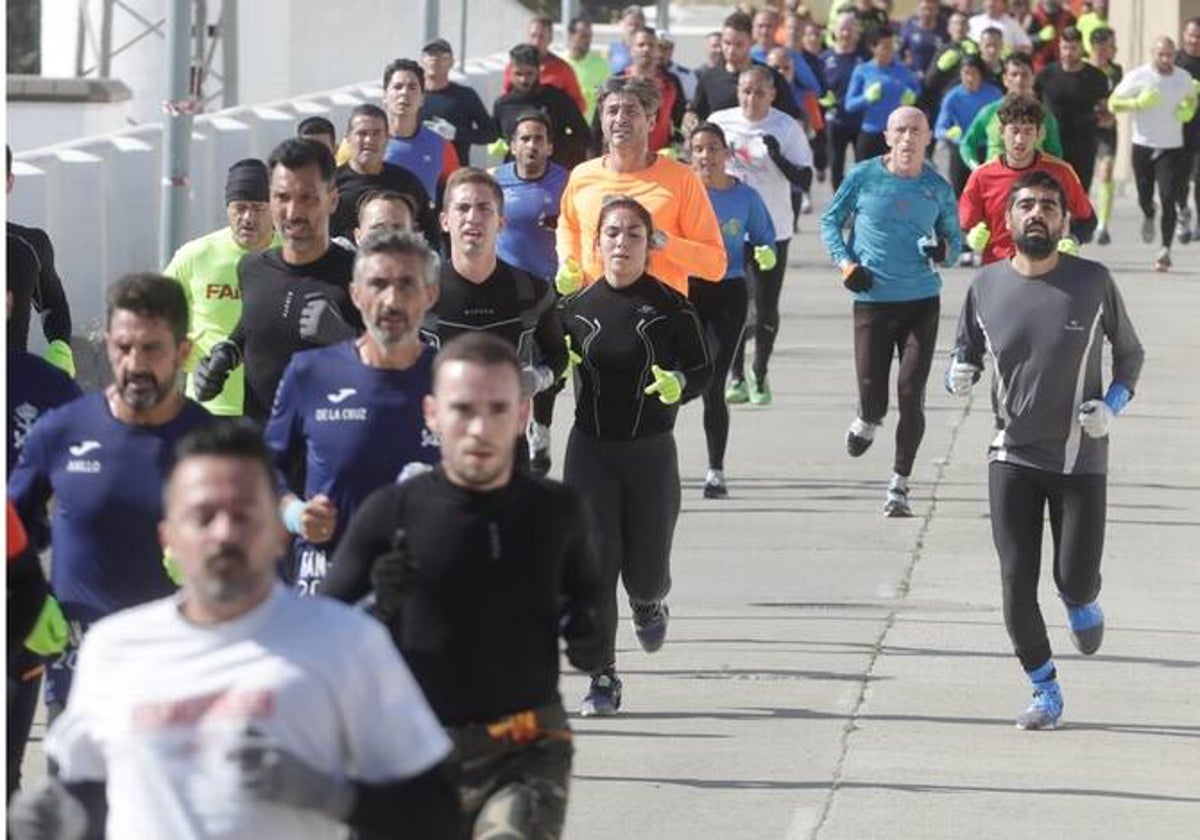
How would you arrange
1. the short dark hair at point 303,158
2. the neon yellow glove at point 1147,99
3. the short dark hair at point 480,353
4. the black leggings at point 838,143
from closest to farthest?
the short dark hair at point 480,353
the short dark hair at point 303,158
the neon yellow glove at point 1147,99
the black leggings at point 838,143

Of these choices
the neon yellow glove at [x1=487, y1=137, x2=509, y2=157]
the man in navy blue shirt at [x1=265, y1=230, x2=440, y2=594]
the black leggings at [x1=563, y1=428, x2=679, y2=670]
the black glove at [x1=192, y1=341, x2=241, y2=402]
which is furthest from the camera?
the neon yellow glove at [x1=487, y1=137, x2=509, y2=157]

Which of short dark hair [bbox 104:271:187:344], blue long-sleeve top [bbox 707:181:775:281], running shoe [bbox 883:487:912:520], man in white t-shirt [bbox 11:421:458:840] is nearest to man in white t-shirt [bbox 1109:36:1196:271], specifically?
blue long-sleeve top [bbox 707:181:775:281]

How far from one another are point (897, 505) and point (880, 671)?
3.54m

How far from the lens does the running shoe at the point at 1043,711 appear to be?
35.7 ft

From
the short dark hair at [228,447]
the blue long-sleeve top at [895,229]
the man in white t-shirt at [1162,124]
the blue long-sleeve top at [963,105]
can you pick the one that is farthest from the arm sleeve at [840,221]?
the man in white t-shirt at [1162,124]

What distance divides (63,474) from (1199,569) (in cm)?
752

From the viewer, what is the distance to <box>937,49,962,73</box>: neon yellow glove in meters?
29.6

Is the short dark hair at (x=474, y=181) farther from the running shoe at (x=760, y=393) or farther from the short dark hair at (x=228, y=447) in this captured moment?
the running shoe at (x=760, y=393)

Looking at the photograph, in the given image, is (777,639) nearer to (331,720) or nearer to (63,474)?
(63,474)

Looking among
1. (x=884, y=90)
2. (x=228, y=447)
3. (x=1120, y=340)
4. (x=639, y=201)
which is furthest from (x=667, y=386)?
(x=884, y=90)

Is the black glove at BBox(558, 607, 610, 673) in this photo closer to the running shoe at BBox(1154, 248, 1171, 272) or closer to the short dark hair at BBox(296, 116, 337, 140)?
the short dark hair at BBox(296, 116, 337, 140)

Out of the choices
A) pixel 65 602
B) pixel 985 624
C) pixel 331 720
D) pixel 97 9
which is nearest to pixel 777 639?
pixel 985 624

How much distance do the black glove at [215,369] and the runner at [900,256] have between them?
545cm

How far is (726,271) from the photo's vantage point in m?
15.5
